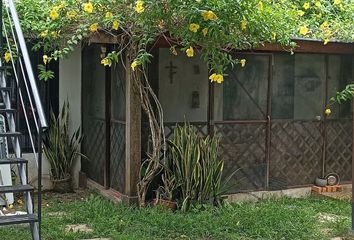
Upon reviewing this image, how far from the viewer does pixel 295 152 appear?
7863 mm

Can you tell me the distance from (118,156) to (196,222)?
1.73 meters

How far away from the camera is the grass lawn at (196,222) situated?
5715 mm

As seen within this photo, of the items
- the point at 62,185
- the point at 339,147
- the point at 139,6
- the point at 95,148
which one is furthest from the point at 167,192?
the point at 339,147

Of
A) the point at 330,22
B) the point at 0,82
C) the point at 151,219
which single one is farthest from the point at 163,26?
the point at 330,22

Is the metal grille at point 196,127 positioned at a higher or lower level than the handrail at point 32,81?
lower

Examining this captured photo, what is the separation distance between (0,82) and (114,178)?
7.95ft

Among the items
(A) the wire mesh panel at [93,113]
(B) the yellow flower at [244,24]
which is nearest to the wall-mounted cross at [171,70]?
(A) the wire mesh panel at [93,113]

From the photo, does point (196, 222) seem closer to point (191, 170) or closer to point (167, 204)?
point (167, 204)

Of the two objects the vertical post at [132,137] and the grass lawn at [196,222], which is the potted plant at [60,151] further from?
the vertical post at [132,137]

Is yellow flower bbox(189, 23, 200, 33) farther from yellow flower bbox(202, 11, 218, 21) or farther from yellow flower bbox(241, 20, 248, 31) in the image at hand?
yellow flower bbox(241, 20, 248, 31)

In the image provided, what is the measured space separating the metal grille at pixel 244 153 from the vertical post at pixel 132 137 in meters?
1.20

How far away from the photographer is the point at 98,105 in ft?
26.0

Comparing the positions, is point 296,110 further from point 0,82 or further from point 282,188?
point 0,82

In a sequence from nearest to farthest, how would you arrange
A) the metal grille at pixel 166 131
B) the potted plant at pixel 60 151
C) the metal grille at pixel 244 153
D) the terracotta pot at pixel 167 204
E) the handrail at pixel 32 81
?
the handrail at pixel 32 81 → the terracotta pot at pixel 167 204 → the metal grille at pixel 166 131 → the metal grille at pixel 244 153 → the potted plant at pixel 60 151
